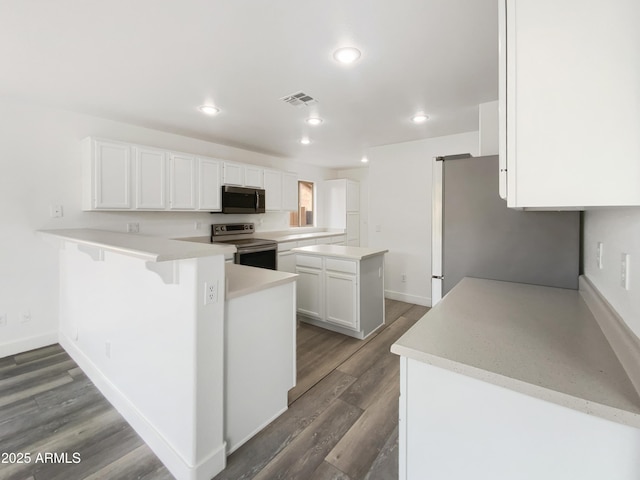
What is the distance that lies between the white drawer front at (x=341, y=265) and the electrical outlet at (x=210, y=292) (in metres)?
1.82

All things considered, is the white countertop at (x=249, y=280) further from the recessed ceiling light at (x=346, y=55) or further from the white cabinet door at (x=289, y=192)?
the white cabinet door at (x=289, y=192)

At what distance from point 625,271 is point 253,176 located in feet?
13.7

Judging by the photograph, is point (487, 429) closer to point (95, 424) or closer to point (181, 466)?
point (181, 466)

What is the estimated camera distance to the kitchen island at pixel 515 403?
688mm

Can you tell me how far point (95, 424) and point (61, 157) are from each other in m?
2.57

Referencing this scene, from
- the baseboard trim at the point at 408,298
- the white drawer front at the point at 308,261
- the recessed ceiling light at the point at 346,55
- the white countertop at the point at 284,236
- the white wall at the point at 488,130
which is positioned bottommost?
the baseboard trim at the point at 408,298

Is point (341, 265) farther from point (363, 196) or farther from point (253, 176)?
point (363, 196)

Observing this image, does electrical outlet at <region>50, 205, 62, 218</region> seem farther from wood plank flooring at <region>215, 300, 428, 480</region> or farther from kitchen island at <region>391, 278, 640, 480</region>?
kitchen island at <region>391, 278, 640, 480</region>

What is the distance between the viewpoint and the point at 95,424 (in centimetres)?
184

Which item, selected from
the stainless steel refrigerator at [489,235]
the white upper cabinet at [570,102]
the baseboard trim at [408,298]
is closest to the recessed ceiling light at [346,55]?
the stainless steel refrigerator at [489,235]

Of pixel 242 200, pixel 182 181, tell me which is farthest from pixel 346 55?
pixel 242 200

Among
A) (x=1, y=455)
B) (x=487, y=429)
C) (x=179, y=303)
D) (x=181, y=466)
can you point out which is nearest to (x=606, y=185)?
(x=487, y=429)

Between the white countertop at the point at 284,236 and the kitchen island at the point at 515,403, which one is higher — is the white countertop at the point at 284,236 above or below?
Answer: above

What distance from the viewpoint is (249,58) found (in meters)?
1.99
